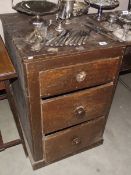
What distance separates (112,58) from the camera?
1039 millimetres

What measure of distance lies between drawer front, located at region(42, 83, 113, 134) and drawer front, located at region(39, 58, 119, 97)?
0.05 meters

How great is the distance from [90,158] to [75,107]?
1.57 feet

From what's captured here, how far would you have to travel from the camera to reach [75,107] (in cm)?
114

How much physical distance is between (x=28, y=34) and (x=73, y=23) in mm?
291

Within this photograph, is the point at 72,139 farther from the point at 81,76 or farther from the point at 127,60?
the point at 127,60

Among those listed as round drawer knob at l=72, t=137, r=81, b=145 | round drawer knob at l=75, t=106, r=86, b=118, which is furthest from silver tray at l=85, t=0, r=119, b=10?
round drawer knob at l=72, t=137, r=81, b=145

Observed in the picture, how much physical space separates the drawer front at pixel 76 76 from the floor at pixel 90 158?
1.93ft

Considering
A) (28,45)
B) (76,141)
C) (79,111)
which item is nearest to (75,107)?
(79,111)

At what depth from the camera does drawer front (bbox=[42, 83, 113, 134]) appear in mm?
1071

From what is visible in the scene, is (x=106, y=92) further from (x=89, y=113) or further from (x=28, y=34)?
(x=28, y=34)

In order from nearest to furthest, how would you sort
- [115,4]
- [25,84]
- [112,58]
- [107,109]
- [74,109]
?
[25,84]
[112,58]
[74,109]
[107,109]
[115,4]

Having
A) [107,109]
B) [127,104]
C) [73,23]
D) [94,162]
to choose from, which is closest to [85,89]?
[107,109]

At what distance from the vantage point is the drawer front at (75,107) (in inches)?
42.2

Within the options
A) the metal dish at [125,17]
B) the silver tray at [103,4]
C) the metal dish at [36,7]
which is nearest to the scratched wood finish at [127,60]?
the metal dish at [125,17]
